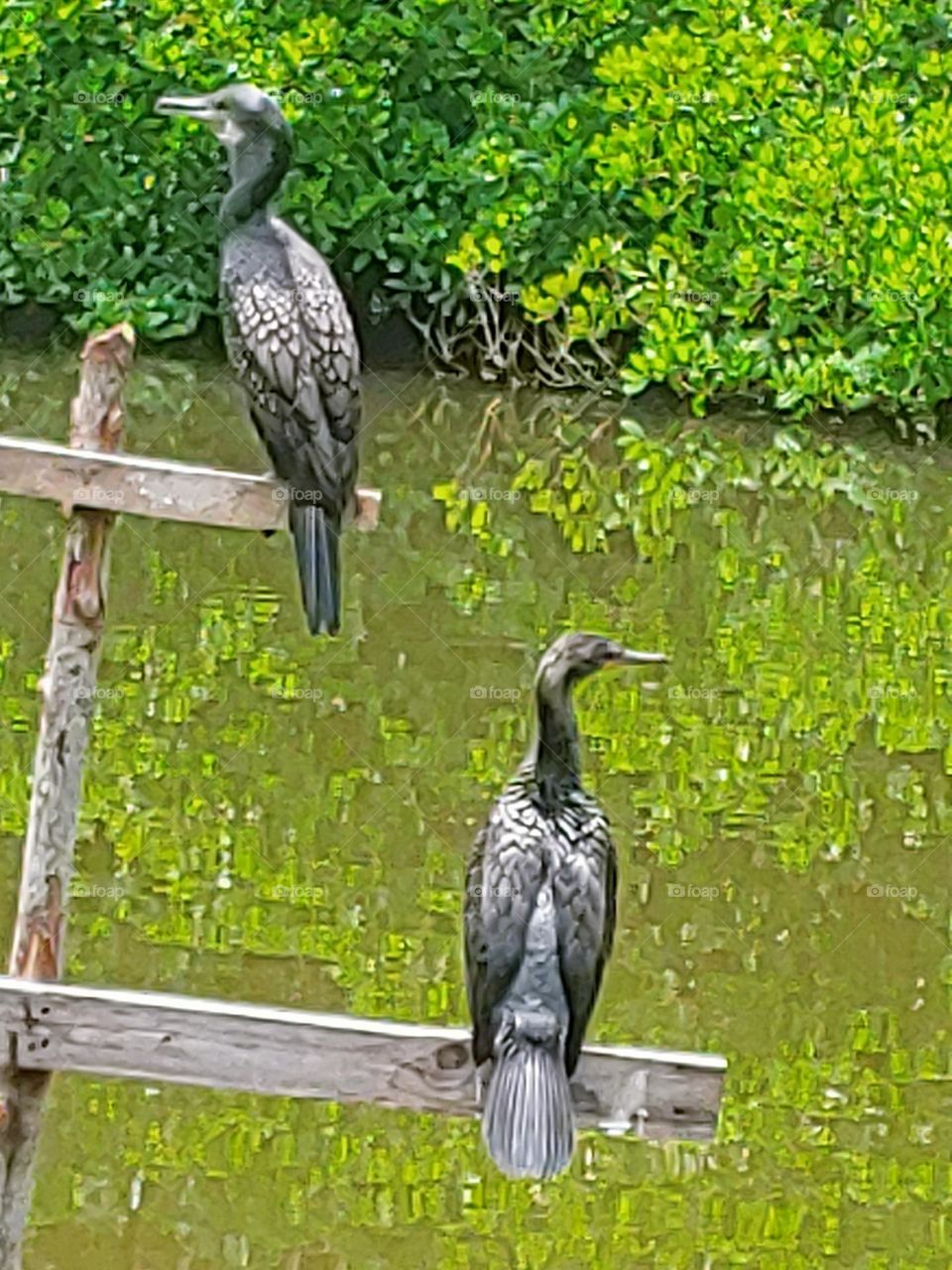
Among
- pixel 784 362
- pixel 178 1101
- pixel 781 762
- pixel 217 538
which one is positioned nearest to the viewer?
pixel 178 1101

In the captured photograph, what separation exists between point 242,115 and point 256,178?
144 millimetres

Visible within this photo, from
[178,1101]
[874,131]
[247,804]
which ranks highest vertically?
[874,131]

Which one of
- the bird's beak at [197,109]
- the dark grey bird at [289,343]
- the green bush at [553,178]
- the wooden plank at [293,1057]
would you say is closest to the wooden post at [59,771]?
the wooden plank at [293,1057]

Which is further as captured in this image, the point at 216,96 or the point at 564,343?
the point at 564,343

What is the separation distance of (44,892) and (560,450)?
965 cm

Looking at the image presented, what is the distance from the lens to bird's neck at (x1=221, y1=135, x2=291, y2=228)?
4734 mm

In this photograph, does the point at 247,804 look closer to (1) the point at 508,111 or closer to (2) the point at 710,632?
(2) the point at 710,632

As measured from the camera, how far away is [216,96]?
4824mm

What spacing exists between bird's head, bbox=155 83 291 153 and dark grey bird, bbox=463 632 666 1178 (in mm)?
1717

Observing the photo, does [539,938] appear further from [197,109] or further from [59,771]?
[197,109]

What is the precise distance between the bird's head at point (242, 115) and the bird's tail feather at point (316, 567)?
0.93 meters

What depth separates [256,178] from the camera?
4738 mm

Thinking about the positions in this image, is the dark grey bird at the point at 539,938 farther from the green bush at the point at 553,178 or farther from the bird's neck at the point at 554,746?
the green bush at the point at 553,178

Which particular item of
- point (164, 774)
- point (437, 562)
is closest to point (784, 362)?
point (437, 562)
